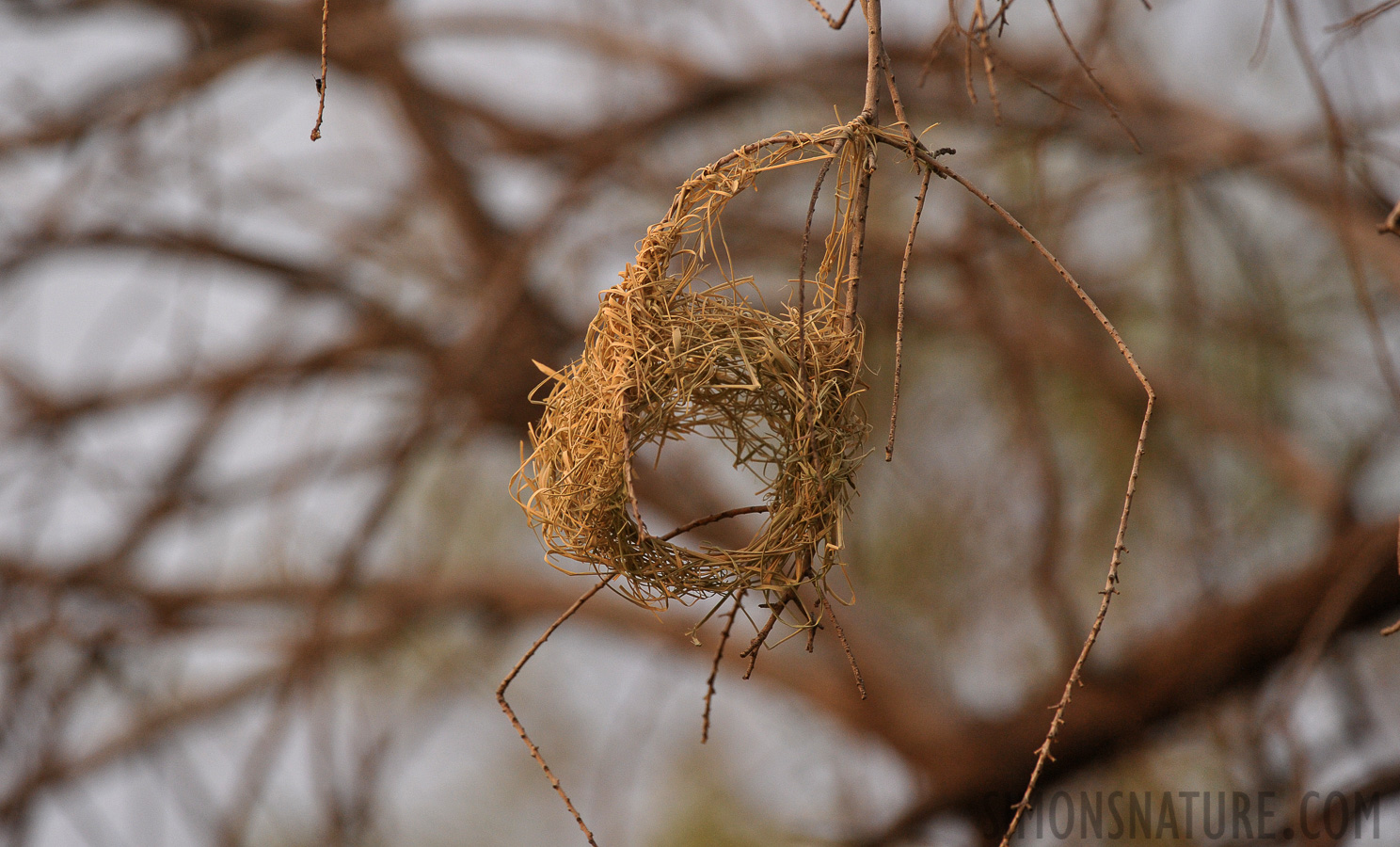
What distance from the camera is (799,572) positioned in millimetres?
724

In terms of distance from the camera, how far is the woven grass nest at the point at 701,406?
77 centimetres

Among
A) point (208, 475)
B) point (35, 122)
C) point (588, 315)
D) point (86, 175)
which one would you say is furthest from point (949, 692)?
point (35, 122)

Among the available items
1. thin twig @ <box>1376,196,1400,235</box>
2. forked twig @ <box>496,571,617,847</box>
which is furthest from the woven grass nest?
thin twig @ <box>1376,196,1400,235</box>

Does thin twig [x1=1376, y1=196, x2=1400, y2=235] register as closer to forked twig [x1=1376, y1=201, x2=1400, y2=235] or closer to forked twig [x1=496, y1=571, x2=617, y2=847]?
forked twig [x1=1376, y1=201, x2=1400, y2=235]

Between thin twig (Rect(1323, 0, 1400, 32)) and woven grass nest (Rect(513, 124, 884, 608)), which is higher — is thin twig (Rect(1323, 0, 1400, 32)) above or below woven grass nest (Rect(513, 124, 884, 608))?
above

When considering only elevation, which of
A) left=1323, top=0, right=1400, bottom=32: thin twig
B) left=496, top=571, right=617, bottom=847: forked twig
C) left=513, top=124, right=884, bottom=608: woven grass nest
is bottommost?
left=496, top=571, right=617, bottom=847: forked twig

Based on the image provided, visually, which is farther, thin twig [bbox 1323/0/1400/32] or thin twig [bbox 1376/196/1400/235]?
thin twig [bbox 1323/0/1400/32]

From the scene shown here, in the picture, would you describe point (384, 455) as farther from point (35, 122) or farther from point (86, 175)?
point (35, 122)

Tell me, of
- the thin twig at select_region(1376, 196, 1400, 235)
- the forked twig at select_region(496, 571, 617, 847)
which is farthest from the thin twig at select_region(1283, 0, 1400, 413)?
the forked twig at select_region(496, 571, 617, 847)

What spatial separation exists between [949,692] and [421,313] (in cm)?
163

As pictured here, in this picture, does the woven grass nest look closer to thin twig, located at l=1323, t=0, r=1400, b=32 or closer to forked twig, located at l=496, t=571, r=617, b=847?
forked twig, located at l=496, t=571, r=617, b=847

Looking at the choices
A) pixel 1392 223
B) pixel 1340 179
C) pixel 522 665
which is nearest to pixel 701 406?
pixel 522 665

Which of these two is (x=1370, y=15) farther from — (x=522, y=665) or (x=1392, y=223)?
(x=522, y=665)

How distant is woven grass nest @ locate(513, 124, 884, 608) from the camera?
0.77m
